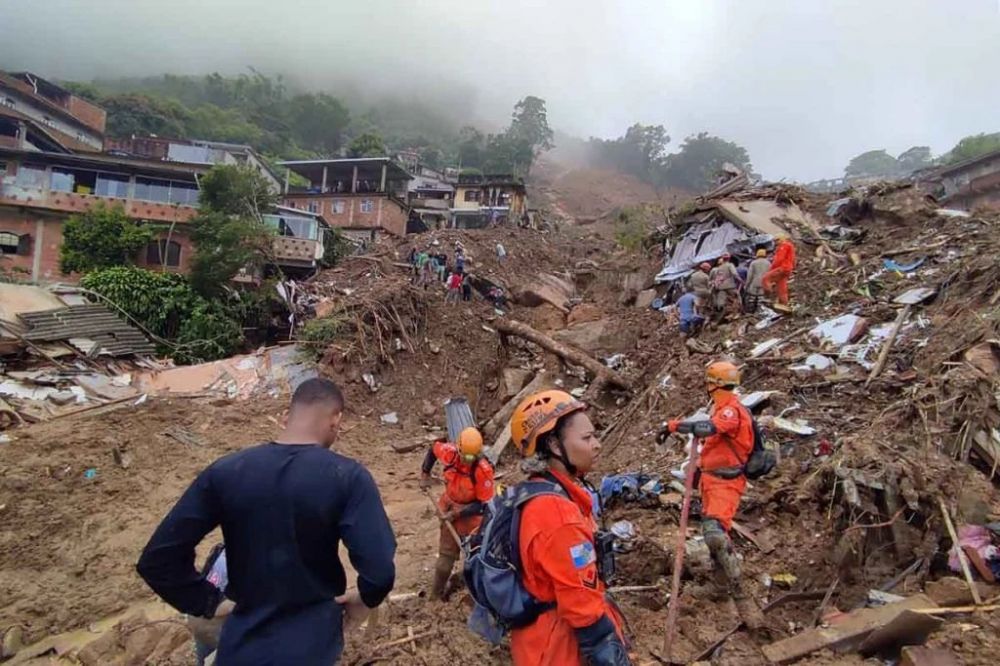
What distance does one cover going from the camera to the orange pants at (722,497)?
370cm

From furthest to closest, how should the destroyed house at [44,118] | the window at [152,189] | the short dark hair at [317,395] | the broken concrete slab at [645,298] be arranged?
the destroyed house at [44,118] → the window at [152,189] → the broken concrete slab at [645,298] → the short dark hair at [317,395]

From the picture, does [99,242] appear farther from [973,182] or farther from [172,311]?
[973,182]

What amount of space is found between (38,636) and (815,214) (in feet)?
A: 53.6

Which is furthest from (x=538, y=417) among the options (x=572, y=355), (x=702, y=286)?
(x=702, y=286)

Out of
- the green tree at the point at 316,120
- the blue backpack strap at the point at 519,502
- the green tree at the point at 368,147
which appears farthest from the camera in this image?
the green tree at the point at 316,120

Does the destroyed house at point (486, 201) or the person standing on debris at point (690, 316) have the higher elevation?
the destroyed house at point (486, 201)

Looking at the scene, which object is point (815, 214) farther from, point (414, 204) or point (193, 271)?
point (414, 204)

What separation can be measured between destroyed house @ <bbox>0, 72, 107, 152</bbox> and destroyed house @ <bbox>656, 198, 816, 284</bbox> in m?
29.2

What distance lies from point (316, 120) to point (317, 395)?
6201 centimetres

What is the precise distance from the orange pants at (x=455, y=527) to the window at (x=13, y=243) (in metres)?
24.9

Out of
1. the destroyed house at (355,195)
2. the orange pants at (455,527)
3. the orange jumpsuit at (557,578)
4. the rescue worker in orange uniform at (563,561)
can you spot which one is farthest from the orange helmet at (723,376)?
the destroyed house at (355,195)

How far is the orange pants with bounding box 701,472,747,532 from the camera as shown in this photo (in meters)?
3.70

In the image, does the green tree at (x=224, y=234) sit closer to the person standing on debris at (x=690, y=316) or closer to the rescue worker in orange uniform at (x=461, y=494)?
the person standing on debris at (x=690, y=316)

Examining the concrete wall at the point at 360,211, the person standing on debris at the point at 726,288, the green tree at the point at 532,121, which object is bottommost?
the person standing on debris at the point at 726,288
